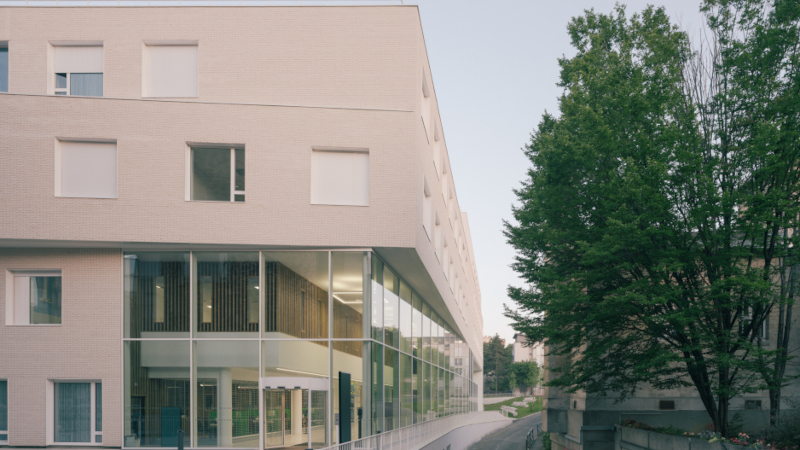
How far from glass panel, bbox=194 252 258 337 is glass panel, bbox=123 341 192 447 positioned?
904 millimetres

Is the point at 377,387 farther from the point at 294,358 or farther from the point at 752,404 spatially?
the point at 752,404

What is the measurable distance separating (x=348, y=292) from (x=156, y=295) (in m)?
5.00

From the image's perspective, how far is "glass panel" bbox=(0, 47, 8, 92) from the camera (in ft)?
58.0

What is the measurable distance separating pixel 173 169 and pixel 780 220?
1588cm

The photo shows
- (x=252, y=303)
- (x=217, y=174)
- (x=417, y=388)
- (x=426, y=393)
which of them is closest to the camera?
(x=252, y=303)

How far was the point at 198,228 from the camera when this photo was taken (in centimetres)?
1648

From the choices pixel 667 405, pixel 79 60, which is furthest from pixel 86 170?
pixel 667 405

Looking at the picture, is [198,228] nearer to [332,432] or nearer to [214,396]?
[214,396]

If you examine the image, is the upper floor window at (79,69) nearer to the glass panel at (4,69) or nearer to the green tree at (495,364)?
the glass panel at (4,69)

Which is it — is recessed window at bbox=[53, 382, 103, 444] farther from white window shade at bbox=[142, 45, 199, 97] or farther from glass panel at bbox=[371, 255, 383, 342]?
white window shade at bbox=[142, 45, 199, 97]

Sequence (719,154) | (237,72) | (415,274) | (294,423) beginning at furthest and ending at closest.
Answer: (415,274) → (719,154) → (237,72) → (294,423)

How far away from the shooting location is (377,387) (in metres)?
18.1

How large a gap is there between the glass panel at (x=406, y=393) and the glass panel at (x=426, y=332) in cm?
445

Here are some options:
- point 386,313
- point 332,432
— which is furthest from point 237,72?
point 332,432
